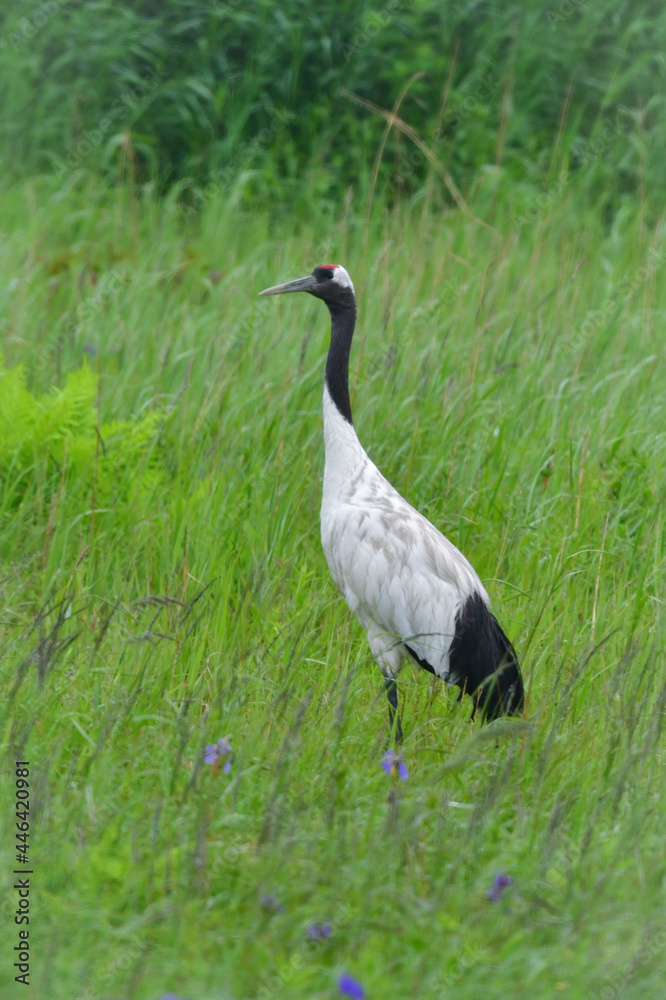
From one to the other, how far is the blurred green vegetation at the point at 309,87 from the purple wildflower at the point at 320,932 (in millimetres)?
5669

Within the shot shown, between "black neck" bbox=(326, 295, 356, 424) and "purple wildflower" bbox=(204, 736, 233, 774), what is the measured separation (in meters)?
1.47

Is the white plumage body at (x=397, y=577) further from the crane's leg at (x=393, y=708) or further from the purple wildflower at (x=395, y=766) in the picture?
the purple wildflower at (x=395, y=766)

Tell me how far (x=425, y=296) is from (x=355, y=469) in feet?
7.01

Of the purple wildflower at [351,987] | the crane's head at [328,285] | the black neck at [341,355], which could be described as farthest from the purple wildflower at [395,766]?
the crane's head at [328,285]

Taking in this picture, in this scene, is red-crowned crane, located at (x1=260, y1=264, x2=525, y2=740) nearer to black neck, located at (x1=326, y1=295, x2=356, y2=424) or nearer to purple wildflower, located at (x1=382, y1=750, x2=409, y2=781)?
black neck, located at (x1=326, y1=295, x2=356, y2=424)

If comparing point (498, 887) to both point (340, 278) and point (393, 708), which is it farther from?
point (340, 278)

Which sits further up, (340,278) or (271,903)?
(340,278)

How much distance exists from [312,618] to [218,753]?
0.95m

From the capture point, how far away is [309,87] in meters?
7.60

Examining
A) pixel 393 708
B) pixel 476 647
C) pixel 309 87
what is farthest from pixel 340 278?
pixel 309 87

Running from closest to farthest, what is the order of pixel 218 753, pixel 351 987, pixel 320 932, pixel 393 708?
1. pixel 351 987
2. pixel 320 932
3. pixel 218 753
4. pixel 393 708

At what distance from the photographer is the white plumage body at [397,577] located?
3590 millimetres

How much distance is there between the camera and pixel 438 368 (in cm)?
491

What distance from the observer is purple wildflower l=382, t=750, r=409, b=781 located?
2691 millimetres
